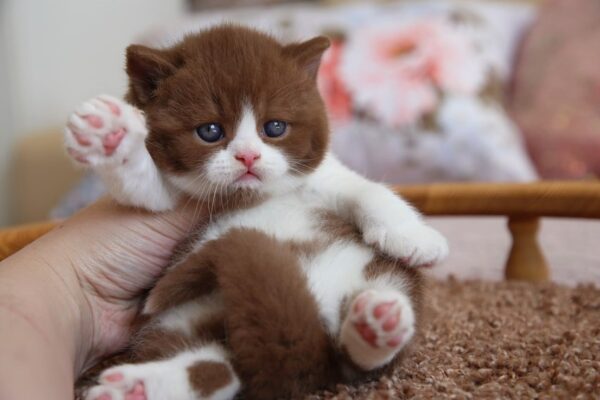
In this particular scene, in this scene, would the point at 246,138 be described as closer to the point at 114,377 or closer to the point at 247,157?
the point at 247,157

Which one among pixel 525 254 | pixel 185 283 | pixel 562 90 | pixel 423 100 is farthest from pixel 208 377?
pixel 562 90

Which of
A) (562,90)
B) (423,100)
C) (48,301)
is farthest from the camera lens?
(562,90)

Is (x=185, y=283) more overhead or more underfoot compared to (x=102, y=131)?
more underfoot

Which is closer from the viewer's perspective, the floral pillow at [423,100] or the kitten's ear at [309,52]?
the kitten's ear at [309,52]

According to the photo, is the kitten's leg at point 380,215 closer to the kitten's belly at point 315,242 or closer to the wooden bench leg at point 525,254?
the kitten's belly at point 315,242

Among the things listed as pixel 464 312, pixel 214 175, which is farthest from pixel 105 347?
pixel 464 312

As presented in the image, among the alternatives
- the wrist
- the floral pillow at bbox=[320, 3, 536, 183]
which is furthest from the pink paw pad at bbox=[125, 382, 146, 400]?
the floral pillow at bbox=[320, 3, 536, 183]

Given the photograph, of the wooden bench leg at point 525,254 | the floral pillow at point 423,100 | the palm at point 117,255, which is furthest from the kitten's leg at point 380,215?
the floral pillow at point 423,100
